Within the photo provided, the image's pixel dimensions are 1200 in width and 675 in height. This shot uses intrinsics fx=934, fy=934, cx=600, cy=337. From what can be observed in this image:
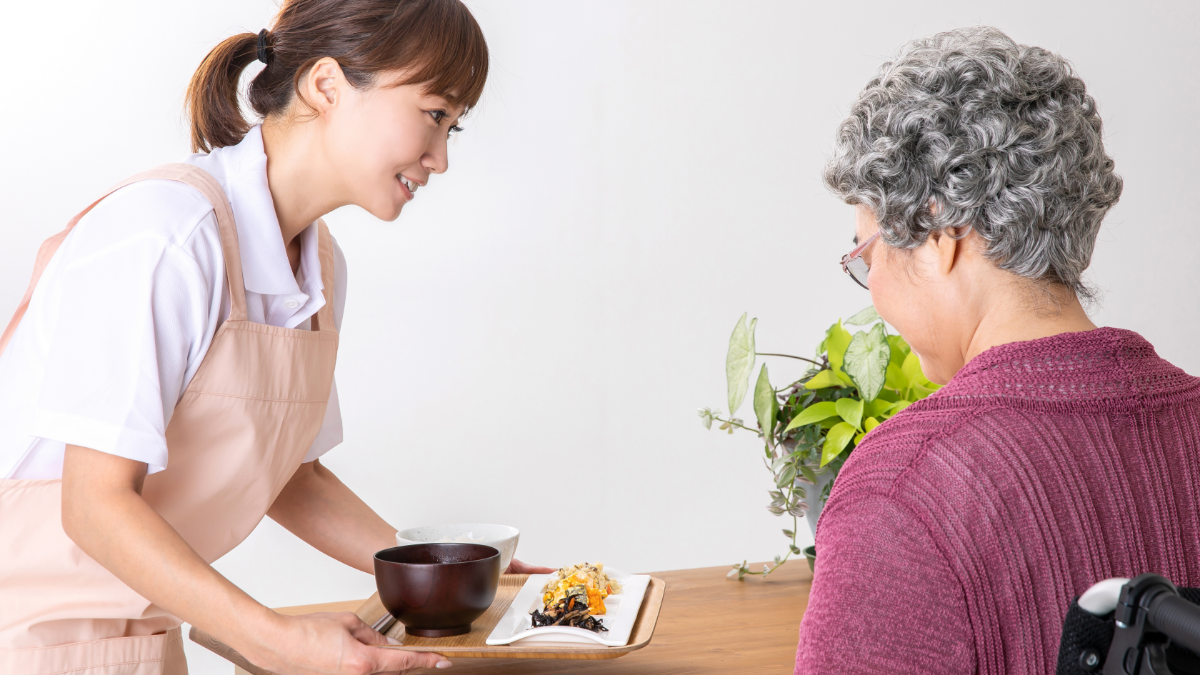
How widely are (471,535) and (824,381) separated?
568 mm

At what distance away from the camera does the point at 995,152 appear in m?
0.83

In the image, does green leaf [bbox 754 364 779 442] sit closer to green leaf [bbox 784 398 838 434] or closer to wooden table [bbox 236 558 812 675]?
green leaf [bbox 784 398 838 434]

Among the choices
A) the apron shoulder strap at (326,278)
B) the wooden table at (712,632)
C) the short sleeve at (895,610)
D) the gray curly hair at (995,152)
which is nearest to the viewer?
the short sleeve at (895,610)

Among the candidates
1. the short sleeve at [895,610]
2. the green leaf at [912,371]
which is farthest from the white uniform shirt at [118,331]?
the green leaf at [912,371]

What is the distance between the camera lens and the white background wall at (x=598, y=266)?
2.69 meters

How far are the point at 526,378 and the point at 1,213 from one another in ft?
4.71

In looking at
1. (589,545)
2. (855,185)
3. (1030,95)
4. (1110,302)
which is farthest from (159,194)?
(1110,302)

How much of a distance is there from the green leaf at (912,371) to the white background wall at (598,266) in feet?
4.85

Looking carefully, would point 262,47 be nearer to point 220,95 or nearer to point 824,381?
point 220,95

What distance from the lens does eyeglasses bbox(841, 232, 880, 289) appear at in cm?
94

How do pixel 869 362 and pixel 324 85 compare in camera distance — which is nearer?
pixel 324 85

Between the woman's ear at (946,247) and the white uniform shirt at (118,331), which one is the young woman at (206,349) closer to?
the white uniform shirt at (118,331)

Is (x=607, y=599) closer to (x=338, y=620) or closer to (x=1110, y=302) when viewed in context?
(x=338, y=620)

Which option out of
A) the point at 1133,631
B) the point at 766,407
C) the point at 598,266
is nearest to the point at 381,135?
the point at 766,407
